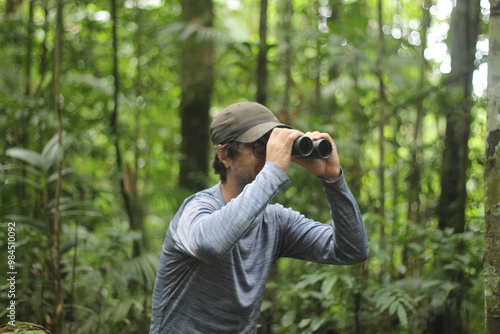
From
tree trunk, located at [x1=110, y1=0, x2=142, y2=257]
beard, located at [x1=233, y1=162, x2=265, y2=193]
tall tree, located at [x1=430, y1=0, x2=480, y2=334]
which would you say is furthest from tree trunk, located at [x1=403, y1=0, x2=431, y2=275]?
tree trunk, located at [x1=110, y1=0, x2=142, y2=257]

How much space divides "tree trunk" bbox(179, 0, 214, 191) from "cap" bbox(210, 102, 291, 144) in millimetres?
2891

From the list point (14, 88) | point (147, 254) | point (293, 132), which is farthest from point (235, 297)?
point (14, 88)

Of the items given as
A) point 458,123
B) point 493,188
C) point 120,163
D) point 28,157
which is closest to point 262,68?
point 120,163

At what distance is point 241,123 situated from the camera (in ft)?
6.31

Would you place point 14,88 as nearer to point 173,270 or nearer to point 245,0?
point 173,270

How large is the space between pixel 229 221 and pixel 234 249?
0.33 metres

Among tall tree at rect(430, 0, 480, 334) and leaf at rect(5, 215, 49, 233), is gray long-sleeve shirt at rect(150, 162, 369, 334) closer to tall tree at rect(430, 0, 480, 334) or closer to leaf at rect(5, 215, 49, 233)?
leaf at rect(5, 215, 49, 233)

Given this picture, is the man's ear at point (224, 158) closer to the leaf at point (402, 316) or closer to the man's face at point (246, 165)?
the man's face at point (246, 165)

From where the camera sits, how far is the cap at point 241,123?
1.89m

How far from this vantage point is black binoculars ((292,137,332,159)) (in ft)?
5.75

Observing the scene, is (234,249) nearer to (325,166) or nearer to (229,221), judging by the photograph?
(229,221)

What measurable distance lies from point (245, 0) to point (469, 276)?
24.1ft

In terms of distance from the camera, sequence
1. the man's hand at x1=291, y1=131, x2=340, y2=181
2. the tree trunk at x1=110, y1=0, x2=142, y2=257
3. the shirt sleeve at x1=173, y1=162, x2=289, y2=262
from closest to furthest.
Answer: the shirt sleeve at x1=173, y1=162, x2=289, y2=262 → the man's hand at x1=291, y1=131, x2=340, y2=181 → the tree trunk at x1=110, y1=0, x2=142, y2=257

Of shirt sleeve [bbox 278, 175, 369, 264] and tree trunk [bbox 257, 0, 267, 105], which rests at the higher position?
tree trunk [bbox 257, 0, 267, 105]
